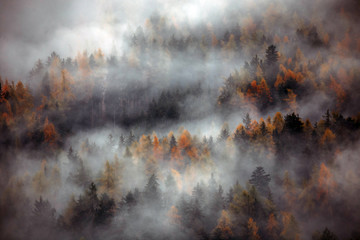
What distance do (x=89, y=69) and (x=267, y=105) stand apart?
3555 inches

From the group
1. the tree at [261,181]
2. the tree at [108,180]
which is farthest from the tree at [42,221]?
the tree at [261,181]

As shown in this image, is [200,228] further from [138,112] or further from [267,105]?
[138,112]

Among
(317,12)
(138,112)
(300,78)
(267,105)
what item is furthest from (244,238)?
(317,12)

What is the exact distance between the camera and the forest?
249 feet

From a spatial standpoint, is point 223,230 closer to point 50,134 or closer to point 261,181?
point 261,181

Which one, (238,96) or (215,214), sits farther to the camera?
(238,96)

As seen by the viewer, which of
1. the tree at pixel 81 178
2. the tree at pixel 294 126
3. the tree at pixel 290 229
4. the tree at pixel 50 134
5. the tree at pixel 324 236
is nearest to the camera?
the tree at pixel 324 236

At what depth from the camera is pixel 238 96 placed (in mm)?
120500

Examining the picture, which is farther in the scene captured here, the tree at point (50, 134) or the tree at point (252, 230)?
the tree at point (50, 134)

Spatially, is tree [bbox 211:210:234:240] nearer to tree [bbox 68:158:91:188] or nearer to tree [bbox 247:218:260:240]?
tree [bbox 247:218:260:240]

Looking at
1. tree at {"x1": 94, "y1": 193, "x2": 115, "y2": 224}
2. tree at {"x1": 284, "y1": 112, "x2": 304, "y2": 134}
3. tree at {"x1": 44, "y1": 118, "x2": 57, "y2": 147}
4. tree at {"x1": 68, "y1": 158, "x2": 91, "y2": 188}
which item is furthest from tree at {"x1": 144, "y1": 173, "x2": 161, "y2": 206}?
tree at {"x1": 44, "y1": 118, "x2": 57, "y2": 147}

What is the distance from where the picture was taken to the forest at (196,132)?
7588 centimetres

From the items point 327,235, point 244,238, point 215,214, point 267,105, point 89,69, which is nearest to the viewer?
point 327,235

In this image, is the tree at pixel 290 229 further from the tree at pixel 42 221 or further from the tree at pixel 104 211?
the tree at pixel 42 221
